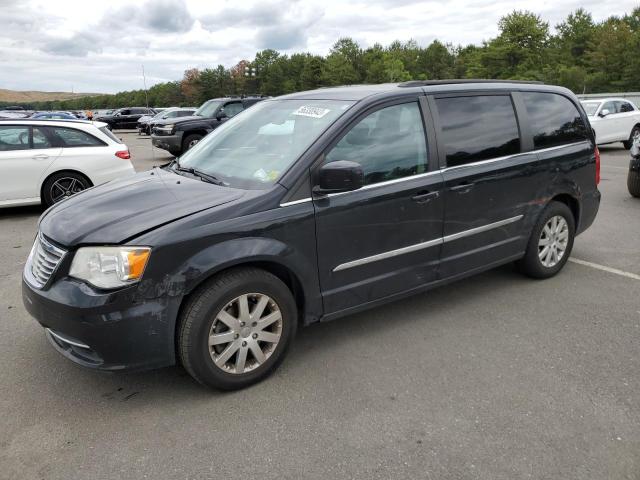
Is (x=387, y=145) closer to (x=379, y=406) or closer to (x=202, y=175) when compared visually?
(x=202, y=175)

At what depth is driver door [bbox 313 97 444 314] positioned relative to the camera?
10.9 ft

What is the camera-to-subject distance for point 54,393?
3.12 m

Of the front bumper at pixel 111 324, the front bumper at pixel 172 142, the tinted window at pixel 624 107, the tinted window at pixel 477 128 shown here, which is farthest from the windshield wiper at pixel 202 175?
the tinted window at pixel 624 107

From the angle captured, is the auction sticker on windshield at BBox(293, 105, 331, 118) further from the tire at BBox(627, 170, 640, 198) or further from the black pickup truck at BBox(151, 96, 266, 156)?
the black pickup truck at BBox(151, 96, 266, 156)

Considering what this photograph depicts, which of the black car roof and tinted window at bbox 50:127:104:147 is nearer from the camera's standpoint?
the black car roof

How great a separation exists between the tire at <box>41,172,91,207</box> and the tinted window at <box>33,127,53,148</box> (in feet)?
1.62

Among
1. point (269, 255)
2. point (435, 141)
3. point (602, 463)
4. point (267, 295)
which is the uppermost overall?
point (435, 141)

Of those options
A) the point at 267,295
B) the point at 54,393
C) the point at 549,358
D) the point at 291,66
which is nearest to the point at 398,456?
the point at 267,295

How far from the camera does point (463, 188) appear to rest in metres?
3.89

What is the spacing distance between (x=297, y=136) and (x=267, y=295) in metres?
1.13

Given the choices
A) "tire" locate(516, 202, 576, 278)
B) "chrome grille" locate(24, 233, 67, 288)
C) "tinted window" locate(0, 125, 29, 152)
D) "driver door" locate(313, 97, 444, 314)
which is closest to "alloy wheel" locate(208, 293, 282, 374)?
"driver door" locate(313, 97, 444, 314)

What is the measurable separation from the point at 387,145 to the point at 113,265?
1946mm

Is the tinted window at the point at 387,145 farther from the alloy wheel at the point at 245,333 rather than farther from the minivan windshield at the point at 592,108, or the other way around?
the minivan windshield at the point at 592,108

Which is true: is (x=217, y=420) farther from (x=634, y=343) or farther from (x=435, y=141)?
(x=634, y=343)
